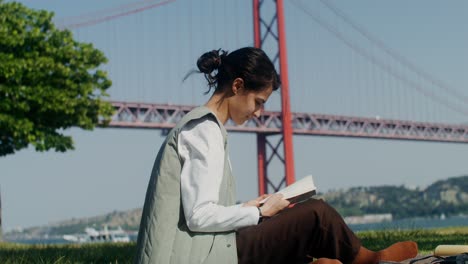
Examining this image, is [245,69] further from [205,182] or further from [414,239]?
[414,239]

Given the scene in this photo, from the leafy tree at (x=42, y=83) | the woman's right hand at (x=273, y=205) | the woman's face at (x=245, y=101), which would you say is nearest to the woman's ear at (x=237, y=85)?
the woman's face at (x=245, y=101)

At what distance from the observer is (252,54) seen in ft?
7.07

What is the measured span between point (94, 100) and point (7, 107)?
5.04ft

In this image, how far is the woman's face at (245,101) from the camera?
2.16 metres

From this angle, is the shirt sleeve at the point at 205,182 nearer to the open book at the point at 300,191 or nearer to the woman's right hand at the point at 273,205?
the woman's right hand at the point at 273,205

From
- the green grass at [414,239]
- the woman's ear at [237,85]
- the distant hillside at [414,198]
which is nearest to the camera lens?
the woman's ear at [237,85]

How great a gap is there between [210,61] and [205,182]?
398mm

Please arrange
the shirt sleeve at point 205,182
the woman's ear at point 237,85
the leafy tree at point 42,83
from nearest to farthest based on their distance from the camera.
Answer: the shirt sleeve at point 205,182
the woman's ear at point 237,85
the leafy tree at point 42,83

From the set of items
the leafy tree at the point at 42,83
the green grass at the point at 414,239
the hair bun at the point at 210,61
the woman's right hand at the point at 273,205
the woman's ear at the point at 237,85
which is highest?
the leafy tree at the point at 42,83

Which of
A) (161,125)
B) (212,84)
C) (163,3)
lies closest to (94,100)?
(212,84)

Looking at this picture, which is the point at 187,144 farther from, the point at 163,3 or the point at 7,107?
the point at 163,3

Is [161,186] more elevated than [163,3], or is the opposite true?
[163,3]

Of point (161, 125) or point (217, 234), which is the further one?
point (161, 125)

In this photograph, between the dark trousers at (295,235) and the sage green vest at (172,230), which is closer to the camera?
the sage green vest at (172,230)
